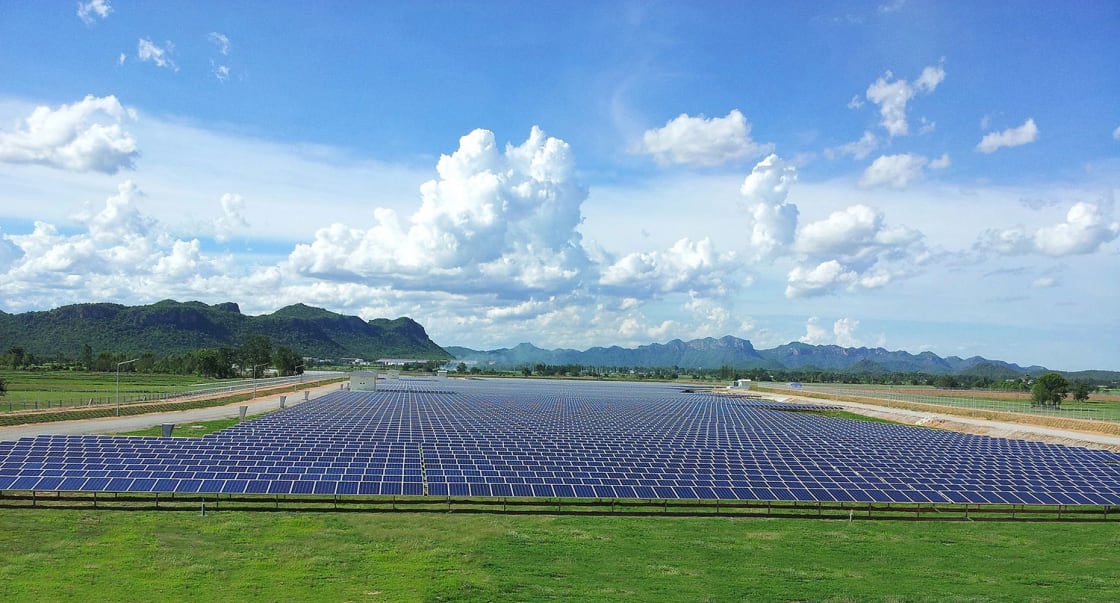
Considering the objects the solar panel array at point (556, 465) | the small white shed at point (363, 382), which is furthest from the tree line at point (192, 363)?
the solar panel array at point (556, 465)

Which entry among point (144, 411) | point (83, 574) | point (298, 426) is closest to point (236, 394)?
point (144, 411)

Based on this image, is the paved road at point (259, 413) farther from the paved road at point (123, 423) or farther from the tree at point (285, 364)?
the tree at point (285, 364)

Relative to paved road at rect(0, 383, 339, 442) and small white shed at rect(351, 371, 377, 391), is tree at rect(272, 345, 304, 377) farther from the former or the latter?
paved road at rect(0, 383, 339, 442)

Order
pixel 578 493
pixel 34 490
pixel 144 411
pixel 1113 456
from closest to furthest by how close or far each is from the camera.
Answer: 1. pixel 34 490
2. pixel 578 493
3. pixel 1113 456
4. pixel 144 411

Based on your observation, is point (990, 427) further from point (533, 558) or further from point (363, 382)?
point (363, 382)

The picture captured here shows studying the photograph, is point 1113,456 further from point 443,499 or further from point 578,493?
point 443,499

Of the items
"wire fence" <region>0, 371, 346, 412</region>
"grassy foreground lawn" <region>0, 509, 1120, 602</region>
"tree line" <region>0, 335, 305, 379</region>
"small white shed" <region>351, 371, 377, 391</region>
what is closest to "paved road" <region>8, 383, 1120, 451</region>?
"wire fence" <region>0, 371, 346, 412</region>

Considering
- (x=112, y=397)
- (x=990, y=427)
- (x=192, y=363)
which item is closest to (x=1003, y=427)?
(x=990, y=427)
